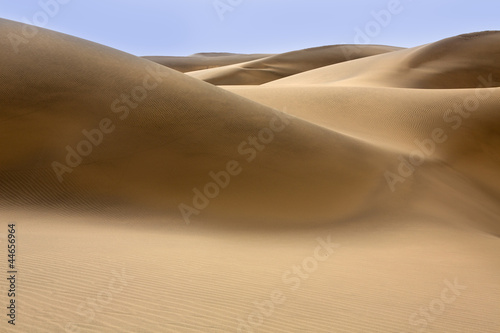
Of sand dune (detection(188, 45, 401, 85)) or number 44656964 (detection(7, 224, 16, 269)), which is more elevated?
sand dune (detection(188, 45, 401, 85))

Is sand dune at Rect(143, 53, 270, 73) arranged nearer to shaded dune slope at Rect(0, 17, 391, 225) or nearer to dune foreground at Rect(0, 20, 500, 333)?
dune foreground at Rect(0, 20, 500, 333)

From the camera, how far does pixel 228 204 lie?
7.87m

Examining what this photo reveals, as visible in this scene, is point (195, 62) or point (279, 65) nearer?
point (279, 65)

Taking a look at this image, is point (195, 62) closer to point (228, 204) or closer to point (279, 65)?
point (279, 65)

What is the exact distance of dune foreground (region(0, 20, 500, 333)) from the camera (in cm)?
386

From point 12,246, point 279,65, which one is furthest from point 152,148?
point 279,65

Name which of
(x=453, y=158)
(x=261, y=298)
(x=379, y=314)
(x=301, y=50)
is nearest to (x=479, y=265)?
(x=379, y=314)

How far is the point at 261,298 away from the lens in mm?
4039

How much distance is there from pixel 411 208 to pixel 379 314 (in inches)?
183

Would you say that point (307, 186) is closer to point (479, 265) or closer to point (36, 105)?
point (479, 265)

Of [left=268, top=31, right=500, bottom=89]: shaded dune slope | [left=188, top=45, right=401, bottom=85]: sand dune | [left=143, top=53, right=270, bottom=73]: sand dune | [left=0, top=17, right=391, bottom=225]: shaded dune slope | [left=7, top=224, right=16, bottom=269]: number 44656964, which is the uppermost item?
[left=143, top=53, right=270, bottom=73]: sand dune

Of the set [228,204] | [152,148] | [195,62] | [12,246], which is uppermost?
[195,62]

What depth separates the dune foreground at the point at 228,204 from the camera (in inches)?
152

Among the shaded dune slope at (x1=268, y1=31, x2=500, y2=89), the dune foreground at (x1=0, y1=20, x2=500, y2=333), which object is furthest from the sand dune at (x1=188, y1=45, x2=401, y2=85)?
the dune foreground at (x1=0, y1=20, x2=500, y2=333)
